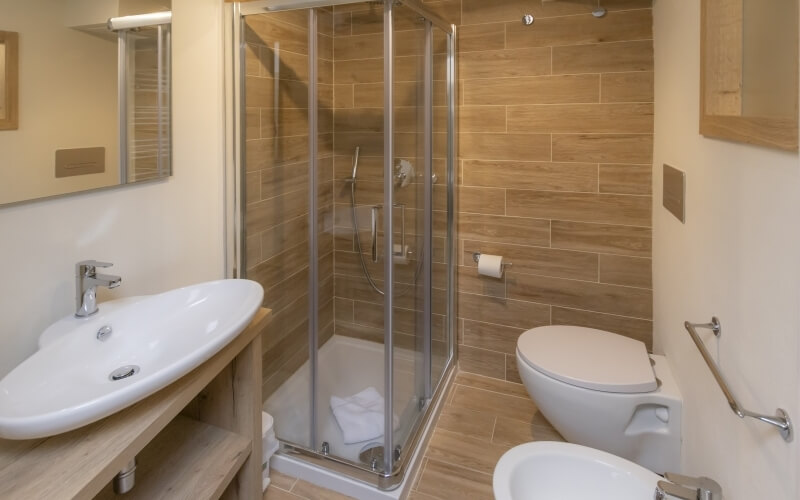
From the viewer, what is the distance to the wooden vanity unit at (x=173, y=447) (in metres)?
0.86

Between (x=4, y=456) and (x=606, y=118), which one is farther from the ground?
(x=606, y=118)

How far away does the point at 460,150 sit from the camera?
258 cm

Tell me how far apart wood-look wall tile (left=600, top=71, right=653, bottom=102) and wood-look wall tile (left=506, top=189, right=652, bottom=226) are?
463 mm

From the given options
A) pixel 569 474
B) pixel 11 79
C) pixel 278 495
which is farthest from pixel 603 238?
pixel 11 79

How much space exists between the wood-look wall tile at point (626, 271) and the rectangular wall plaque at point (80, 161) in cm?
218

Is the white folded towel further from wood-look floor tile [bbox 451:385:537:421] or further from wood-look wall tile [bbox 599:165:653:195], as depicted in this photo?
wood-look wall tile [bbox 599:165:653:195]

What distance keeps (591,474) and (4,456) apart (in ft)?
4.77

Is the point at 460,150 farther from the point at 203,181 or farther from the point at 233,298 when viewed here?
the point at 233,298

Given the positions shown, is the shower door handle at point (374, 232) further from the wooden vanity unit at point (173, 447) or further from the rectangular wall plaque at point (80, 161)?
the rectangular wall plaque at point (80, 161)

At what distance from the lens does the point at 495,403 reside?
8.14 feet

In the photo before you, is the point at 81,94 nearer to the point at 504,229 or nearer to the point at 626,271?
the point at 504,229

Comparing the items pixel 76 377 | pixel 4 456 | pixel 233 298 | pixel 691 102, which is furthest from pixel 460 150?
pixel 4 456

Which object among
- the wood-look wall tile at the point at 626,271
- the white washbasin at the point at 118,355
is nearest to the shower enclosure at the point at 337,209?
the white washbasin at the point at 118,355

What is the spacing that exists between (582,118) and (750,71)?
130 cm
